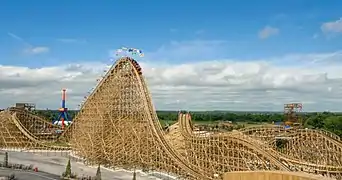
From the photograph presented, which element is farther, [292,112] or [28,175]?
[292,112]

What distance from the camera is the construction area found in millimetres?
24750

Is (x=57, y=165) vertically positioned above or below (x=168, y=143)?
below

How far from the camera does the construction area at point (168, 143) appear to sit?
24.8m

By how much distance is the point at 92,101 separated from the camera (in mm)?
39281

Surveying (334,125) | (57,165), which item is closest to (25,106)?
(57,165)

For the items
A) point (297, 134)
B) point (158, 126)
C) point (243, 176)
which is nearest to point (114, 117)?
point (158, 126)

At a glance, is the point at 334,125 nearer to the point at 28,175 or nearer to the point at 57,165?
the point at 57,165

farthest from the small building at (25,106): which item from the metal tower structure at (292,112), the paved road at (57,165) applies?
the metal tower structure at (292,112)

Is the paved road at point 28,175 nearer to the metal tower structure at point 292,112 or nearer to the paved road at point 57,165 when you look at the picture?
the paved road at point 57,165

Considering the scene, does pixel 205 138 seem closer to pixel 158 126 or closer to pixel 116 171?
pixel 158 126

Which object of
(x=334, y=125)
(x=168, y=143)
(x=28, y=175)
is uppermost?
(x=334, y=125)

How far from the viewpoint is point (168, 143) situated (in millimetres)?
31516

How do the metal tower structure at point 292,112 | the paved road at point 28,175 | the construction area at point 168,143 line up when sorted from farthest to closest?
the metal tower structure at point 292,112
the paved road at point 28,175
the construction area at point 168,143

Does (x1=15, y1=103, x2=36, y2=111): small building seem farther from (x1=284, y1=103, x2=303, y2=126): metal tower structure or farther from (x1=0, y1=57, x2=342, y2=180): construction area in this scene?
(x1=284, y1=103, x2=303, y2=126): metal tower structure
